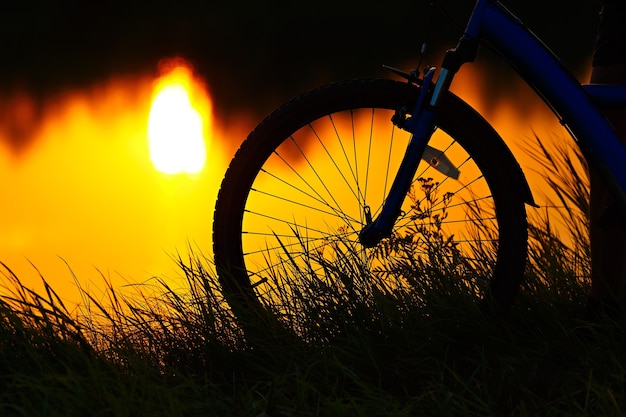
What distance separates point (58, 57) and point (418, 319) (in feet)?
A: 62.3

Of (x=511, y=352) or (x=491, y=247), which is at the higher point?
(x=491, y=247)

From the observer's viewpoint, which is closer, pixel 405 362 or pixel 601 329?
pixel 405 362

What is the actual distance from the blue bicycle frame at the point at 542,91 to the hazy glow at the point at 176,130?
29.1 feet

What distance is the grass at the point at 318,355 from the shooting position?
242 centimetres

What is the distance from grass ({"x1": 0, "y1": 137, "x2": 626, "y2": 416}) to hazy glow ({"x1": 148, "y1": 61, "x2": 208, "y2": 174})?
8616 mm

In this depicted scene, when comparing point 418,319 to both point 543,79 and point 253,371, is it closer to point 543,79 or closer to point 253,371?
point 253,371

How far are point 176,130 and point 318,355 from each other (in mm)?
12820

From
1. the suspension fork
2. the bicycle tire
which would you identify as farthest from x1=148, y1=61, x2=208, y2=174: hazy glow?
the suspension fork

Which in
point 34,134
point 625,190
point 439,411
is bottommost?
point 439,411

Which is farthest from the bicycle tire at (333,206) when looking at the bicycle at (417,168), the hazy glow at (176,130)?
the hazy glow at (176,130)

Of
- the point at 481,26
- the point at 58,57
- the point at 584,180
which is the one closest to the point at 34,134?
the point at 58,57

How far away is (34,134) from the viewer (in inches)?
611

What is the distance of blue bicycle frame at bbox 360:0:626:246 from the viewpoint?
269 centimetres

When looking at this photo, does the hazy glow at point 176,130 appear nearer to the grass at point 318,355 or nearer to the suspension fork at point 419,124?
the grass at point 318,355
